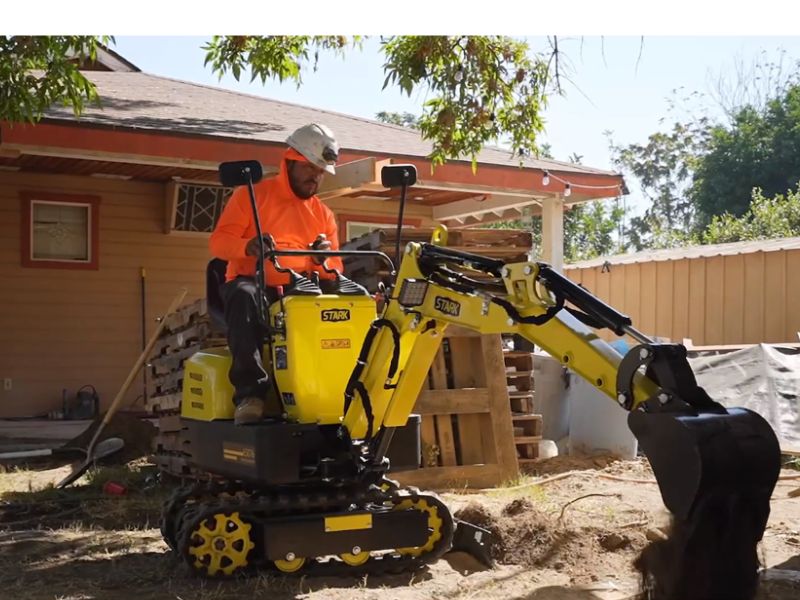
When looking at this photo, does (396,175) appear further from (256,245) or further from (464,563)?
(464,563)

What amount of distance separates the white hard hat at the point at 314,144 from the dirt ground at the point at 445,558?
2.23m

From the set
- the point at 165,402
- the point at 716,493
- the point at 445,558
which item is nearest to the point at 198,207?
the point at 165,402

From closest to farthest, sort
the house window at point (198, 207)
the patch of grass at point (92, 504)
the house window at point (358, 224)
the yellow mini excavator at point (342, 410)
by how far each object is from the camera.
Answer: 1. the yellow mini excavator at point (342, 410)
2. the patch of grass at point (92, 504)
3. the house window at point (198, 207)
4. the house window at point (358, 224)

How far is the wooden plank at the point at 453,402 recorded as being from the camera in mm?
9016

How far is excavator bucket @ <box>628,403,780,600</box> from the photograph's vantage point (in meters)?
3.74

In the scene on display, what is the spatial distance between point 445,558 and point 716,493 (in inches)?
110

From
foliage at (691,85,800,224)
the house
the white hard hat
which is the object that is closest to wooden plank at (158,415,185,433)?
the white hard hat

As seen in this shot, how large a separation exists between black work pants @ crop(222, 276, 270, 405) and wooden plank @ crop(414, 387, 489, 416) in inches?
134

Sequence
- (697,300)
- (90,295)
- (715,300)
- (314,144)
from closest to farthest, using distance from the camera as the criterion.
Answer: (314,144)
(90,295)
(715,300)
(697,300)

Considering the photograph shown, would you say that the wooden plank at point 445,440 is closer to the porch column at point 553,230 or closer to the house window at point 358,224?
the porch column at point 553,230

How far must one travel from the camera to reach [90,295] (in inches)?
545

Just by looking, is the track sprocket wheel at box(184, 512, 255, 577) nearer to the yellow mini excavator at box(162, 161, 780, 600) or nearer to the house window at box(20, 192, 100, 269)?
the yellow mini excavator at box(162, 161, 780, 600)

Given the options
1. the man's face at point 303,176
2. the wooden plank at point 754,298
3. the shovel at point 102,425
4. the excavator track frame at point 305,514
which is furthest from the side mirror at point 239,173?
the wooden plank at point 754,298

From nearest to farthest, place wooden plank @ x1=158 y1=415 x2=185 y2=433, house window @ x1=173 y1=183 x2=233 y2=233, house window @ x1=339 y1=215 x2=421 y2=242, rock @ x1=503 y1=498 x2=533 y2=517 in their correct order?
rock @ x1=503 y1=498 x2=533 y2=517 < wooden plank @ x1=158 y1=415 x2=185 y2=433 < house window @ x1=173 y1=183 x2=233 y2=233 < house window @ x1=339 y1=215 x2=421 y2=242
